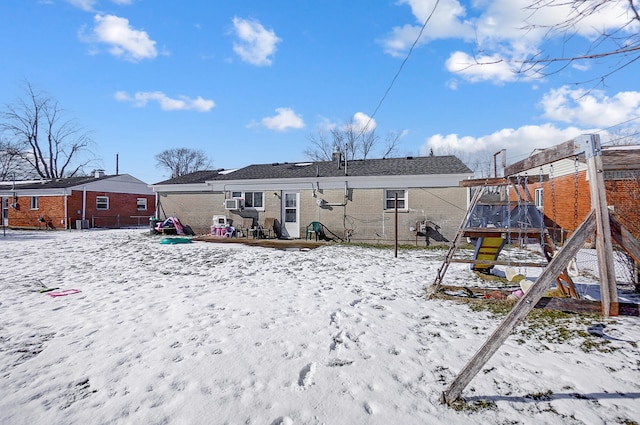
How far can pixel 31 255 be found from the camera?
10.4m

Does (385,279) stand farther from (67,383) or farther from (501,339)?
(67,383)

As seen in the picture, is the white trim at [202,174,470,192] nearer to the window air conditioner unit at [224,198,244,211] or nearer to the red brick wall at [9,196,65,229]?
the window air conditioner unit at [224,198,244,211]

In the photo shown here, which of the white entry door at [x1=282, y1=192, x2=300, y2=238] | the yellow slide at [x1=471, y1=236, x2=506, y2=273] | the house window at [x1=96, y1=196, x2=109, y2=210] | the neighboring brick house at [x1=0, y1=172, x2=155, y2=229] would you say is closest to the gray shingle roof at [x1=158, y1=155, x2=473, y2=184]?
the white entry door at [x1=282, y1=192, x2=300, y2=238]

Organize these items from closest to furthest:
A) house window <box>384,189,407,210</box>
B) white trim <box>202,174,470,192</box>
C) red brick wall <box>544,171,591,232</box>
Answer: red brick wall <box>544,171,591,232</box>, white trim <box>202,174,470,192</box>, house window <box>384,189,407,210</box>

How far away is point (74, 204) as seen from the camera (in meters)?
23.5

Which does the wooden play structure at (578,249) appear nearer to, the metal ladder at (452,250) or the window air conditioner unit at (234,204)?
the metal ladder at (452,250)

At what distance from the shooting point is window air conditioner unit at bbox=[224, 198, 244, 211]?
1617cm

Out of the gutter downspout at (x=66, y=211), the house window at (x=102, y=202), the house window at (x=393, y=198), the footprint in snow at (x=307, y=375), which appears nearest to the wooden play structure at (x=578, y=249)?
the footprint in snow at (x=307, y=375)

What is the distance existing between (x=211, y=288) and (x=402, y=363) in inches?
166

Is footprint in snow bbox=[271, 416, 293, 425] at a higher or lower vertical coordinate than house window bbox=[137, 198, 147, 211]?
lower

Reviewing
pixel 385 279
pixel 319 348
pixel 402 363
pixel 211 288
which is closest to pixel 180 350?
pixel 319 348

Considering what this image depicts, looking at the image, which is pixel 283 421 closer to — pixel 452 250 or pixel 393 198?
pixel 452 250

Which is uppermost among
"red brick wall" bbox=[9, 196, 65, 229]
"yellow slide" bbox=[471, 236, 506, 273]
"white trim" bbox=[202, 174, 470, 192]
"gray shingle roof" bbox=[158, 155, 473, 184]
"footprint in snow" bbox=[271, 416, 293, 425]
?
"gray shingle roof" bbox=[158, 155, 473, 184]

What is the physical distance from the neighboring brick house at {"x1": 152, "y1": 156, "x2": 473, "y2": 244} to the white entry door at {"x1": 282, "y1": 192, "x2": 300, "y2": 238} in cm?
5
